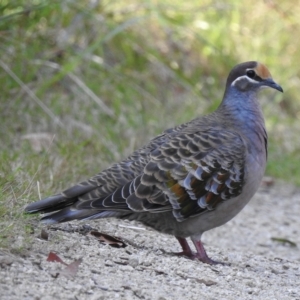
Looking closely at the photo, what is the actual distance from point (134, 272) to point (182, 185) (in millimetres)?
828

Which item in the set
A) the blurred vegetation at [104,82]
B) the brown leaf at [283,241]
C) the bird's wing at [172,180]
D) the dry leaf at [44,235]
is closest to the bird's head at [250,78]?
the bird's wing at [172,180]

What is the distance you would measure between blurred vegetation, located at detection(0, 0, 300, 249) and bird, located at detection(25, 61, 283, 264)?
35 centimetres

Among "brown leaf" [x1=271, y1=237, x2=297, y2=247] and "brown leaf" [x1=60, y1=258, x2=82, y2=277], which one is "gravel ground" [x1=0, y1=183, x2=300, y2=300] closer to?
"brown leaf" [x1=60, y1=258, x2=82, y2=277]

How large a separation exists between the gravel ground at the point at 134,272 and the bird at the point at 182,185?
16 cm

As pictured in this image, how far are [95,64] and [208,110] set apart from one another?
43.7 inches

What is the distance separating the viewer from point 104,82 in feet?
24.2

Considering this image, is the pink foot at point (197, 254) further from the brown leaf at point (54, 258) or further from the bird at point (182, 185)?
the brown leaf at point (54, 258)

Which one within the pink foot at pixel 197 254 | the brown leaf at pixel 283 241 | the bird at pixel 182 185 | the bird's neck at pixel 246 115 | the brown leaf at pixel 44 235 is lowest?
the brown leaf at pixel 283 241

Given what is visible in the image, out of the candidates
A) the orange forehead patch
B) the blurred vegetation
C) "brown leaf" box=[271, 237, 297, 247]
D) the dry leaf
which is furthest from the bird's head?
the dry leaf

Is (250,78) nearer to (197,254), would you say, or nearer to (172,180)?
(172,180)

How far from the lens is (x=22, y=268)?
10.8 ft

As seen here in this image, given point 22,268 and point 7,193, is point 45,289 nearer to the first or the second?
point 22,268

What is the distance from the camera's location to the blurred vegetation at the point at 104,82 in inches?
230

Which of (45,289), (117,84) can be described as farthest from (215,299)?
(117,84)
